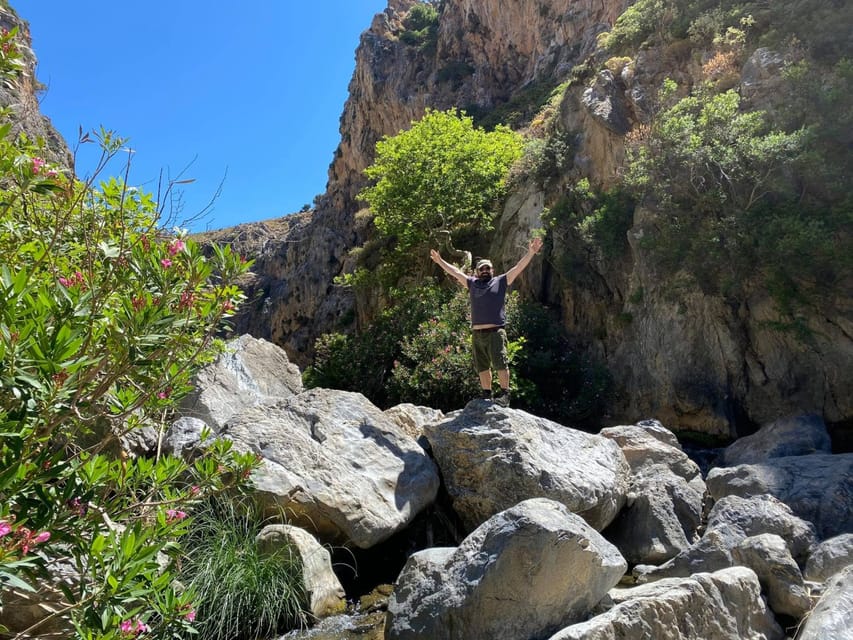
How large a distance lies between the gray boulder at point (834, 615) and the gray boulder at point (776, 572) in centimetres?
51

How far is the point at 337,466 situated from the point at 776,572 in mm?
4027

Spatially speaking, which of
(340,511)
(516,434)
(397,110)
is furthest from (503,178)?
(397,110)

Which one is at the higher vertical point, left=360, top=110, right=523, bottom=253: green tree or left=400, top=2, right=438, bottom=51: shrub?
left=400, top=2, right=438, bottom=51: shrub

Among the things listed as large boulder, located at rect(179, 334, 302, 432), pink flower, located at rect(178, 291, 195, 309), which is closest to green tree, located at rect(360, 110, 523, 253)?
large boulder, located at rect(179, 334, 302, 432)

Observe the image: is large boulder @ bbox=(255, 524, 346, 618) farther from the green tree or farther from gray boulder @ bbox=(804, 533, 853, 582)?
the green tree

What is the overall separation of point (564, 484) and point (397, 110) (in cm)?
4662

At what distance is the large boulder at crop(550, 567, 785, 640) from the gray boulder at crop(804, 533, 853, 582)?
91 cm

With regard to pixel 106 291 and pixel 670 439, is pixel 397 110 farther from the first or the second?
pixel 106 291

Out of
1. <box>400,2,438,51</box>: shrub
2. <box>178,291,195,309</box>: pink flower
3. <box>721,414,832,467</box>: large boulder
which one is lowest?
<box>721,414,832,467</box>: large boulder

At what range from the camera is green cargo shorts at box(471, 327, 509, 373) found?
311 inches

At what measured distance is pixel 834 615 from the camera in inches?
Answer: 152

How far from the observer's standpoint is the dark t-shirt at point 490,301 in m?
7.79

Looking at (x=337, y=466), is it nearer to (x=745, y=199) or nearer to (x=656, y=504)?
(x=656, y=504)

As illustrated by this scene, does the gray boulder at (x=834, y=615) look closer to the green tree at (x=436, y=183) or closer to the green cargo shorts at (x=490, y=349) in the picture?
the green cargo shorts at (x=490, y=349)
